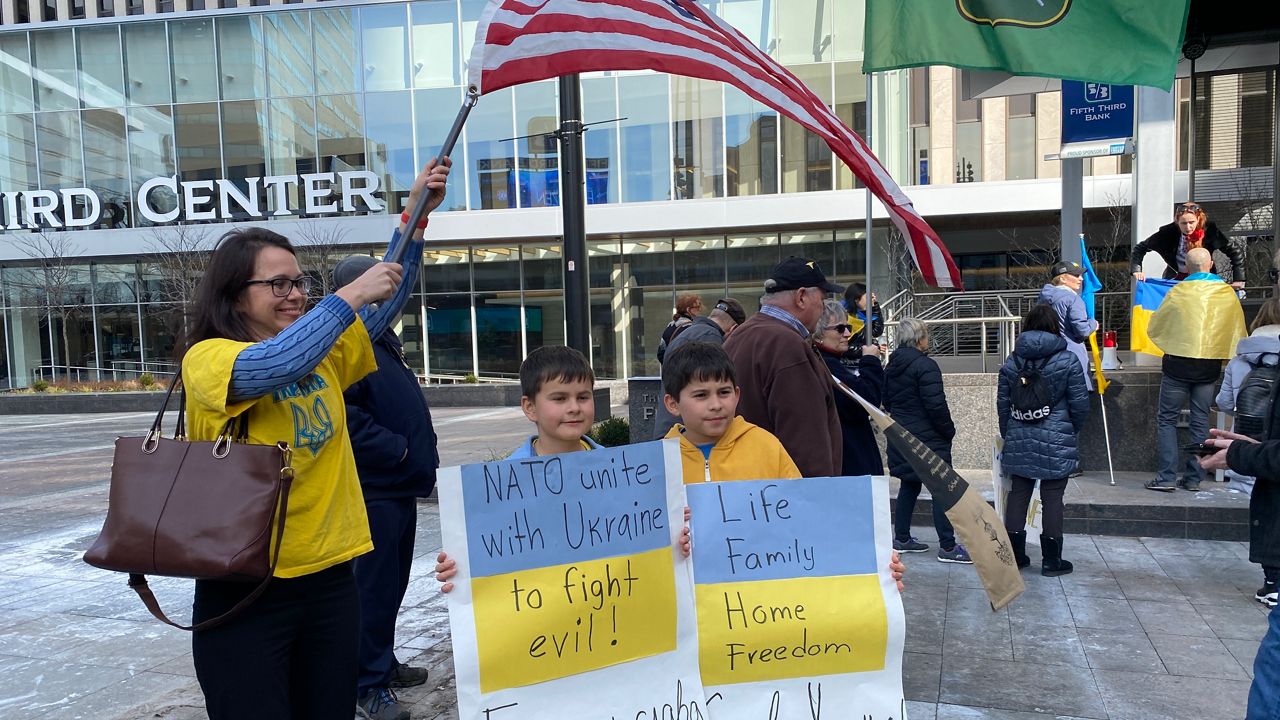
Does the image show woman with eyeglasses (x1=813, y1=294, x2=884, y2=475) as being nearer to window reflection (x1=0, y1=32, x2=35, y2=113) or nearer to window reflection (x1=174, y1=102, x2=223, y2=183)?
window reflection (x1=174, y1=102, x2=223, y2=183)

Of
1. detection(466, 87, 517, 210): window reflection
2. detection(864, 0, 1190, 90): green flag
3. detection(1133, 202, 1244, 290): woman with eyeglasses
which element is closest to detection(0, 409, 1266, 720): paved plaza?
detection(1133, 202, 1244, 290): woman with eyeglasses

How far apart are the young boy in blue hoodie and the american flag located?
3.60 ft

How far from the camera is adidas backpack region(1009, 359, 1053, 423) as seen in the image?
5.77 meters

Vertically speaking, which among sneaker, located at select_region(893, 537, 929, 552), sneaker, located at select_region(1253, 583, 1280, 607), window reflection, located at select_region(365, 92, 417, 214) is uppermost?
window reflection, located at select_region(365, 92, 417, 214)

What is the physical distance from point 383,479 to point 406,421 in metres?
0.28

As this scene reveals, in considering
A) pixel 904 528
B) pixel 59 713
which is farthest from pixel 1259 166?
pixel 59 713

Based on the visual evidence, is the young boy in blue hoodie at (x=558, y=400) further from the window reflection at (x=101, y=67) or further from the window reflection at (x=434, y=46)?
the window reflection at (x=101, y=67)

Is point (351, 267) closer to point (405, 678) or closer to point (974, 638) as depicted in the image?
point (405, 678)

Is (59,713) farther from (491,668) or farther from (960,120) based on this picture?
(960,120)

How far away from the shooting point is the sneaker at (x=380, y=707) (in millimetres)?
3594

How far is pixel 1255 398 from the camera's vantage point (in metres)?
5.39

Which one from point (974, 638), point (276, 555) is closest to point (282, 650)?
point (276, 555)

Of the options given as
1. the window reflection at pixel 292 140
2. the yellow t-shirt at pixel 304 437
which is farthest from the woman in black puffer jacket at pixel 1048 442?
the window reflection at pixel 292 140

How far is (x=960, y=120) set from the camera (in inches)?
964
